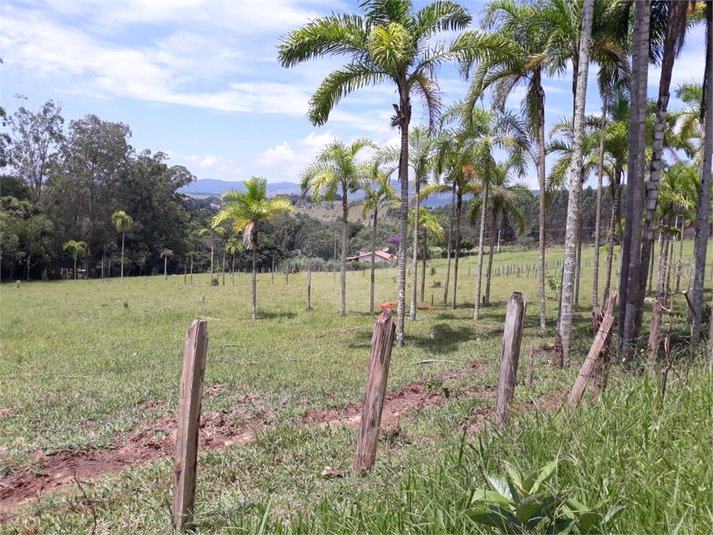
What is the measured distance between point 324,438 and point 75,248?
52176 millimetres

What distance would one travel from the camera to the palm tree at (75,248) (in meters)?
51.8

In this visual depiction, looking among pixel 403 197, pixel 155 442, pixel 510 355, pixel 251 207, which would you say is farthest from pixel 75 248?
pixel 510 355

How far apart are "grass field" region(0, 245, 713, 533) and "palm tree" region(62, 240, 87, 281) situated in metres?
39.8

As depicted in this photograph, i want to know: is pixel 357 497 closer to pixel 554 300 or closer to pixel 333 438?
pixel 333 438

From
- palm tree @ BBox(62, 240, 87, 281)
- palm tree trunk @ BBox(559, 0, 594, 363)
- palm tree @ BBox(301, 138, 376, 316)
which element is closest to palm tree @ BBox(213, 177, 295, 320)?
palm tree @ BBox(301, 138, 376, 316)

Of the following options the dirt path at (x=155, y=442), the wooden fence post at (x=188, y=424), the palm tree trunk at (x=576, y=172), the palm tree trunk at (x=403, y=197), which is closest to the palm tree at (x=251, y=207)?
the palm tree trunk at (x=403, y=197)

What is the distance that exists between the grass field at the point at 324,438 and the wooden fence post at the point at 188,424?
0.64ft

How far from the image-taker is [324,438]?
6.21m

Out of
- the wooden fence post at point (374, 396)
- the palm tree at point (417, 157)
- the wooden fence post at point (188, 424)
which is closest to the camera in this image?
the wooden fence post at point (188, 424)

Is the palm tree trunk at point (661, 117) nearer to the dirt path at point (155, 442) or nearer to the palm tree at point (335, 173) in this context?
the dirt path at point (155, 442)

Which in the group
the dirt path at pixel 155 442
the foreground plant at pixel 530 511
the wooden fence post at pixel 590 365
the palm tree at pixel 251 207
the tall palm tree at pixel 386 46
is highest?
the tall palm tree at pixel 386 46

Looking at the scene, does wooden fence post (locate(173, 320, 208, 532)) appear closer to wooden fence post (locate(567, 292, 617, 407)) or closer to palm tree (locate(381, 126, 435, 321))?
wooden fence post (locate(567, 292, 617, 407))

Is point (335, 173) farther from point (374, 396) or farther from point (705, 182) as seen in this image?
point (374, 396)

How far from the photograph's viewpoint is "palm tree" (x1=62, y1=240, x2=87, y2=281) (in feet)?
170
